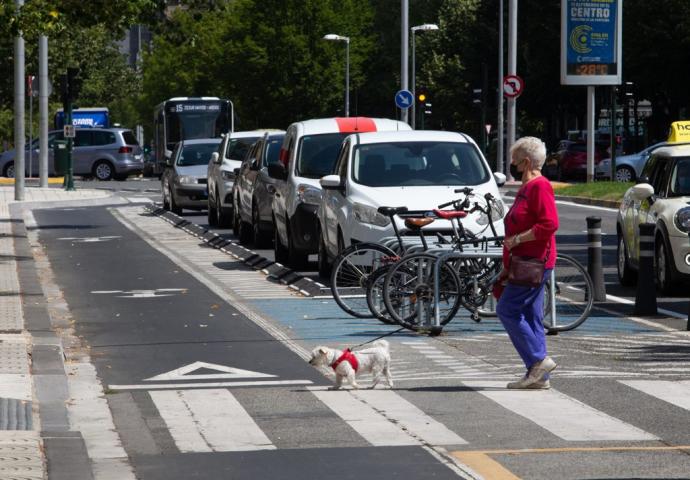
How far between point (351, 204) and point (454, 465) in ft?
32.3

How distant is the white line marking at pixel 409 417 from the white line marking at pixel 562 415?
54cm

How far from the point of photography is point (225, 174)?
3128 centimetres

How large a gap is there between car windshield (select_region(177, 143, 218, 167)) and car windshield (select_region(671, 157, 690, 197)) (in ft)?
66.6

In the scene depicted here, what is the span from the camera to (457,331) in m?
14.4

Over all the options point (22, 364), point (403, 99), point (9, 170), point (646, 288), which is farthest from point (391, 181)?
point (9, 170)

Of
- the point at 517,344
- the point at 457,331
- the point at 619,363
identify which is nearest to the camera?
the point at 517,344

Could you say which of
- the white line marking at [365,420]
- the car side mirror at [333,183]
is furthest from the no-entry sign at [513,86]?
the white line marking at [365,420]

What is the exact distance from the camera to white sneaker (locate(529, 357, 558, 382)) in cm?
1080

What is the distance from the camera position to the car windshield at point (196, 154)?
121 ft

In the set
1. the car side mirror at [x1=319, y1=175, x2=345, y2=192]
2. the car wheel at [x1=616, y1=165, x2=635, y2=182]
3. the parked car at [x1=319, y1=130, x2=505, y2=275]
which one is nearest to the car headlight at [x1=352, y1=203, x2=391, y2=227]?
the parked car at [x1=319, y1=130, x2=505, y2=275]

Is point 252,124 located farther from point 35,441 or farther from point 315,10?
point 35,441

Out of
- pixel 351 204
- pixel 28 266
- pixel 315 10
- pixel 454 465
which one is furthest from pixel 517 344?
pixel 315 10

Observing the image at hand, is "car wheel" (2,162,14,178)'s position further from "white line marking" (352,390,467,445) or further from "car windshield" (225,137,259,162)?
"white line marking" (352,390,467,445)

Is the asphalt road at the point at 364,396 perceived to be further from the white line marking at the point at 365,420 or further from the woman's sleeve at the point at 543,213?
the woman's sleeve at the point at 543,213
